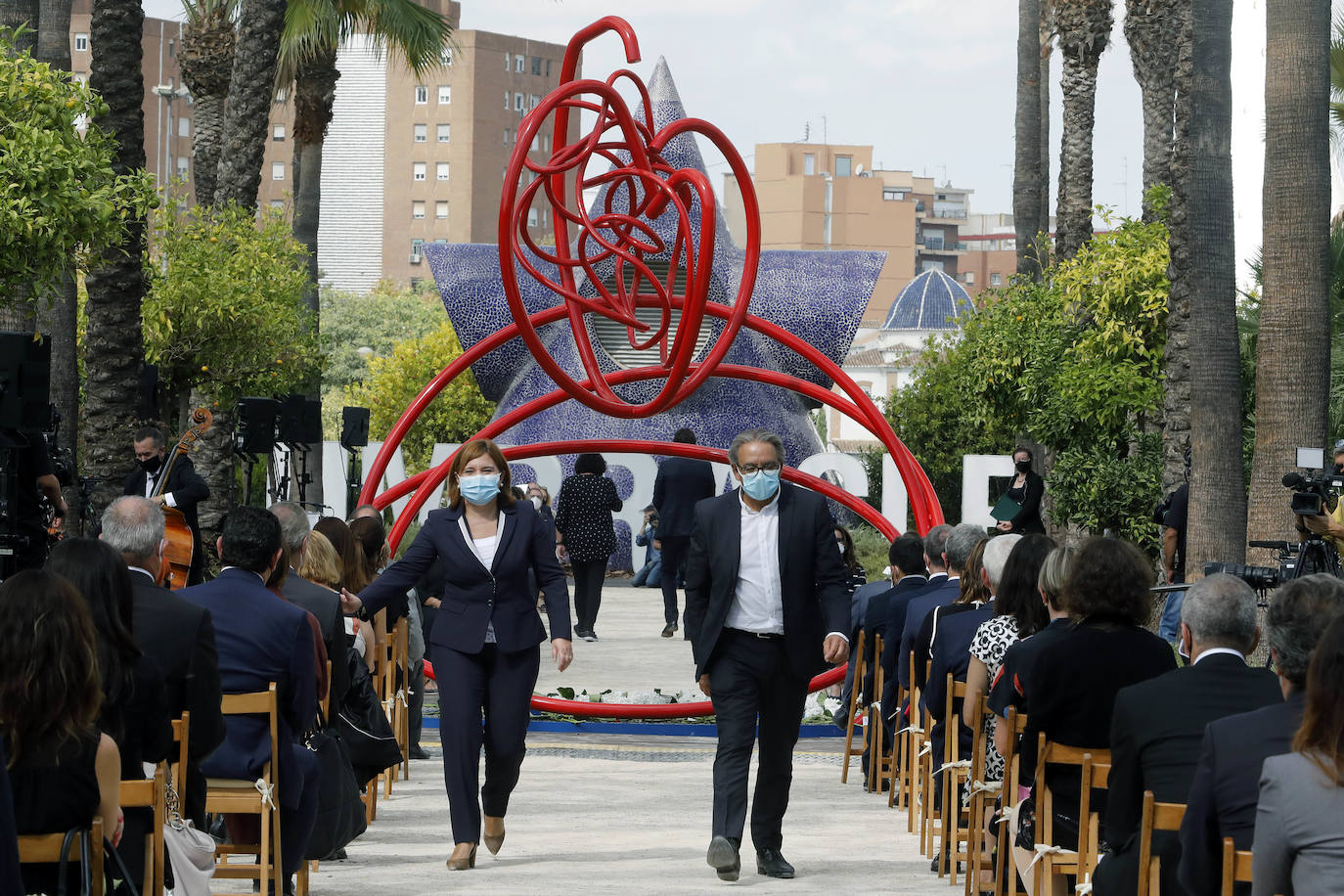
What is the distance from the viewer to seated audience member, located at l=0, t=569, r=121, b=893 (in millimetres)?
4113

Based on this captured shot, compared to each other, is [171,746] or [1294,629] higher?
[1294,629]

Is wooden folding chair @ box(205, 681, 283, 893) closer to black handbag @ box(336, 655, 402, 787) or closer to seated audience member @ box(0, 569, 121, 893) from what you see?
black handbag @ box(336, 655, 402, 787)

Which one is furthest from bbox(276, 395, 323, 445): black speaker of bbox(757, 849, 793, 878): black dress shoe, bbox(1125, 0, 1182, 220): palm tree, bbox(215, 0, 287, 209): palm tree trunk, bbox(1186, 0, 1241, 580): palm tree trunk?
bbox(757, 849, 793, 878): black dress shoe

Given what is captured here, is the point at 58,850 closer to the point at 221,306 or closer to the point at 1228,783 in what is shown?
the point at 1228,783

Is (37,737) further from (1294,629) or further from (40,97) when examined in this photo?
(40,97)

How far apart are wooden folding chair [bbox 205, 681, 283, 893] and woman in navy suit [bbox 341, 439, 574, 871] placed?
1.43m

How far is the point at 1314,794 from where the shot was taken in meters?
3.64

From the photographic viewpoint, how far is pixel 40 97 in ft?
36.9

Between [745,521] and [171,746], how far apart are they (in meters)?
3.08

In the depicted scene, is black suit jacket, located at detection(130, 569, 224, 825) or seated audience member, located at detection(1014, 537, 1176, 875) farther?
seated audience member, located at detection(1014, 537, 1176, 875)

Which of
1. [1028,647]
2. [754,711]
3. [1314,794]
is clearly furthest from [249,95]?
[1314,794]

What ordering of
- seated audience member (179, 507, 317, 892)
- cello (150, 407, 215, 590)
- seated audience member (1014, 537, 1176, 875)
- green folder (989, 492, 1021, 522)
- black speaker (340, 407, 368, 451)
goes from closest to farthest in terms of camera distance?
seated audience member (1014, 537, 1176, 875) → seated audience member (179, 507, 317, 892) → cello (150, 407, 215, 590) → green folder (989, 492, 1021, 522) → black speaker (340, 407, 368, 451)

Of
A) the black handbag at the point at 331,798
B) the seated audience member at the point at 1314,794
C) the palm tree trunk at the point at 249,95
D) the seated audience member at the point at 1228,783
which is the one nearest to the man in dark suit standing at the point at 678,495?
the palm tree trunk at the point at 249,95

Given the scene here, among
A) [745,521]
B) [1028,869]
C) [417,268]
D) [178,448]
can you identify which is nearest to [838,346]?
[178,448]
